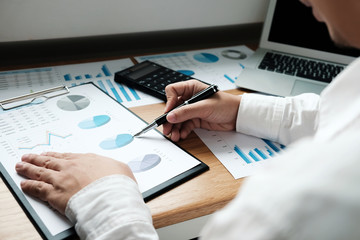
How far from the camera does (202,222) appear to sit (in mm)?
577

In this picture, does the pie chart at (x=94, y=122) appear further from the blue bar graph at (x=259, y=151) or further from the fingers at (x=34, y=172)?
the blue bar graph at (x=259, y=151)

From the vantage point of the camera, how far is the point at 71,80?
0.84 metres

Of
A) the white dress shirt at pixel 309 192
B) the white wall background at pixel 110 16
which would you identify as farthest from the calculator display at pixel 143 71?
the white dress shirt at pixel 309 192

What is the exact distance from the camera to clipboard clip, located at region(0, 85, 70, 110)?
71 cm

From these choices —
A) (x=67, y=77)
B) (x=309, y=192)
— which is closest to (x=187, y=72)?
(x=67, y=77)

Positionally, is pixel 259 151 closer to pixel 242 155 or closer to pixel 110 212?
pixel 242 155

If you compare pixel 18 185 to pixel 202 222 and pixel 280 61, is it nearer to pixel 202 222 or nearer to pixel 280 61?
pixel 202 222

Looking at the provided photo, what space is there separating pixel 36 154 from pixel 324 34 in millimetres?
870

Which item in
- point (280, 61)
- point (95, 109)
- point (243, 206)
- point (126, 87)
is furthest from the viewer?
point (280, 61)

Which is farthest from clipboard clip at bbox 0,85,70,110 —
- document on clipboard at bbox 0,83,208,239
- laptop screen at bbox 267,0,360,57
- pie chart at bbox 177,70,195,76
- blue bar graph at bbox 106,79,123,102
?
laptop screen at bbox 267,0,360,57

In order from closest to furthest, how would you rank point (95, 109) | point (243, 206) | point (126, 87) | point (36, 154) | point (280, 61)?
point (243, 206) → point (36, 154) → point (95, 109) → point (126, 87) → point (280, 61)

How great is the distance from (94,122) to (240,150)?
30 centimetres

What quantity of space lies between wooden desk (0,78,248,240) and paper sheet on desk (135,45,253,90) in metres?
0.34

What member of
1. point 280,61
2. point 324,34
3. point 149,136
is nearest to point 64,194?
point 149,136
